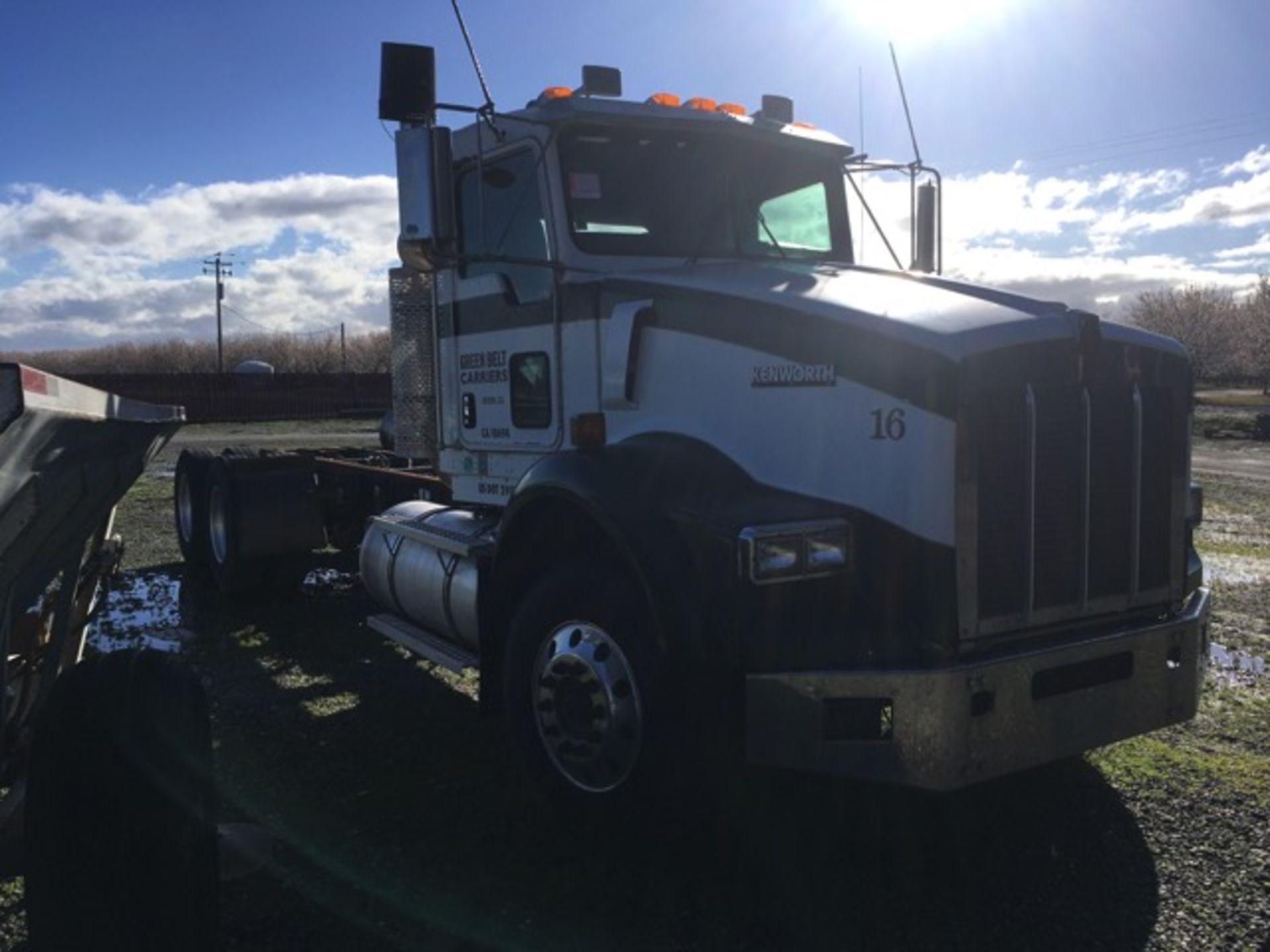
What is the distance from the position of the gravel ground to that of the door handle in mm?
1677

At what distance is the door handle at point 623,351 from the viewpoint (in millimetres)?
4508

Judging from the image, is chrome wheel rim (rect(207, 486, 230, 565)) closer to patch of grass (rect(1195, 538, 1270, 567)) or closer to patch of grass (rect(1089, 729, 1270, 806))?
patch of grass (rect(1089, 729, 1270, 806))

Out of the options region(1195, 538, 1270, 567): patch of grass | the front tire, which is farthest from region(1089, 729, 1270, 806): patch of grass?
the front tire

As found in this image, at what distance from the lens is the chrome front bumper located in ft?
10.7

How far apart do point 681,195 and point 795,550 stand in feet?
7.71

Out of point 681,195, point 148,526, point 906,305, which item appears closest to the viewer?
point 906,305

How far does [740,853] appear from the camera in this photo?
13.1 feet

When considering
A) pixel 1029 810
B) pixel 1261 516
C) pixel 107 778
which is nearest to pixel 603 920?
pixel 107 778

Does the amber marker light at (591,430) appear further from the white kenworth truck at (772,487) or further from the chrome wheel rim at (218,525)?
the chrome wheel rim at (218,525)

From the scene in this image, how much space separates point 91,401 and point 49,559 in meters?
0.49

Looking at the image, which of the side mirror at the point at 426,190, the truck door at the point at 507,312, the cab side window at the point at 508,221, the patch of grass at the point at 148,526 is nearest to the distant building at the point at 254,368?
the patch of grass at the point at 148,526

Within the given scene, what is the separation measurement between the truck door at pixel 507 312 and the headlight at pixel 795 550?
191 cm

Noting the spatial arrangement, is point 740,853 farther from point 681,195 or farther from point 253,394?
point 253,394

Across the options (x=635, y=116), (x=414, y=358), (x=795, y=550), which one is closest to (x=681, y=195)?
(x=635, y=116)
